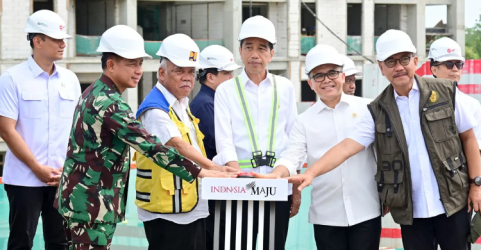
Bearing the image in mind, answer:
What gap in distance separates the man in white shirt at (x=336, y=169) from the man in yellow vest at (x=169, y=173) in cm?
62

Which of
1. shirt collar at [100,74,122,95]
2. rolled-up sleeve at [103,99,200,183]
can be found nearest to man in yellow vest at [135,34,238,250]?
rolled-up sleeve at [103,99,200,183]

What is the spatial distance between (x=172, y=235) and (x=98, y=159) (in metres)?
0.88

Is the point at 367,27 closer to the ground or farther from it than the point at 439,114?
farther from it

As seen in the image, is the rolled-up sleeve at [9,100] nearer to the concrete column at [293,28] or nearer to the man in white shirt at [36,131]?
the man in white shirt at [36,131]

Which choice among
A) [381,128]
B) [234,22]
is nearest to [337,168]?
[381,128]

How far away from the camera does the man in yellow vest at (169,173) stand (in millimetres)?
5188

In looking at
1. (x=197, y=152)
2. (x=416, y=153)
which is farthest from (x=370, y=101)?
(x=197, y=152)

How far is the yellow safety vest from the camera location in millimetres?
5164

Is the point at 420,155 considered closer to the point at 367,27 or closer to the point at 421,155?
the point at 421,155

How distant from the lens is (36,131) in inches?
230

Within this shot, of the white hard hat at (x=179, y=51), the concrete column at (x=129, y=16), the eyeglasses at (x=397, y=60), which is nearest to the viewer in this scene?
the eyeglasses at (x=397, y=60)

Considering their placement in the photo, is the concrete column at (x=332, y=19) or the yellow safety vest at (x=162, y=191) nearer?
the yellow safety vest at (x=162, y=191)

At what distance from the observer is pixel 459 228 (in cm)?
500

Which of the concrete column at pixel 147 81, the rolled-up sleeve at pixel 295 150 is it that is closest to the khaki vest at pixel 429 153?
the rolled-up sleeve at pixel 295 150
